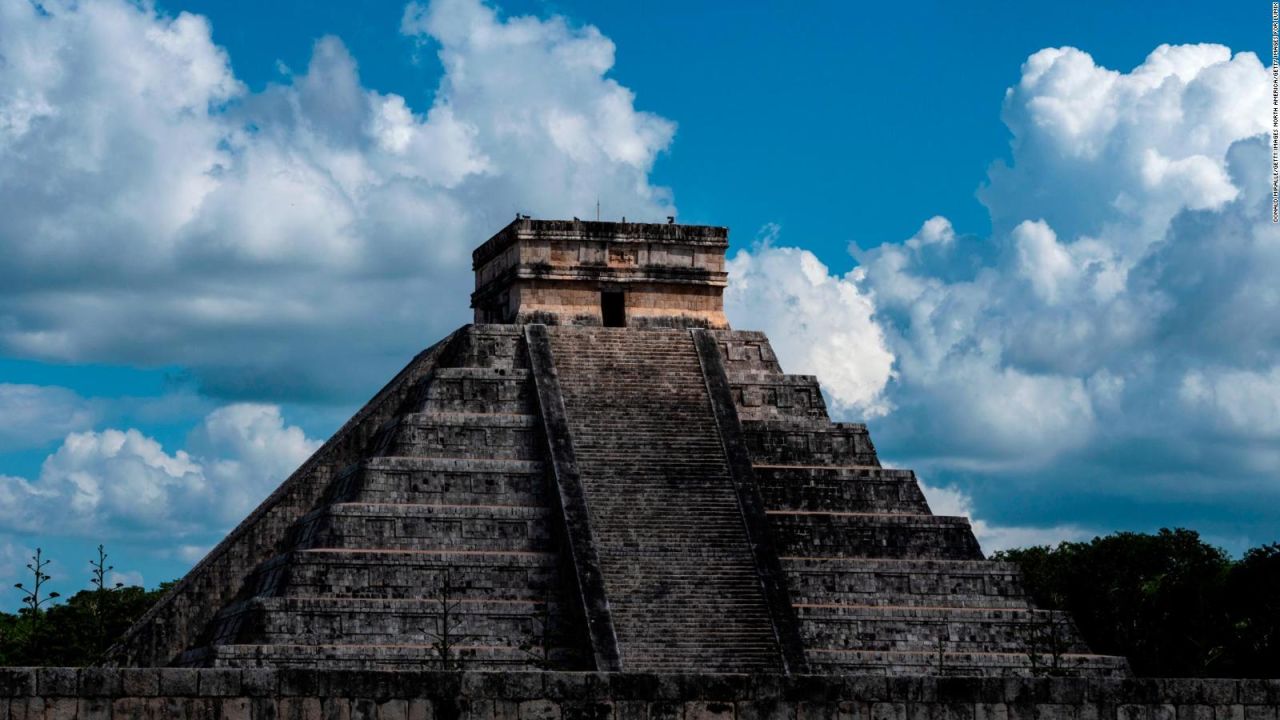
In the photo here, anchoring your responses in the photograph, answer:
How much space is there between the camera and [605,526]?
3397cm

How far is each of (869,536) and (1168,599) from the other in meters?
20.7

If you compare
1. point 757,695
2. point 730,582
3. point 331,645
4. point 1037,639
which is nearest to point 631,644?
point 730,582

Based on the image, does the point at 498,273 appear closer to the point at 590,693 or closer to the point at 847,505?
the point at 847,505

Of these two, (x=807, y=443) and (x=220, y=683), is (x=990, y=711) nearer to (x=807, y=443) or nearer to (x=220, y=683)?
(x=220, y=683)

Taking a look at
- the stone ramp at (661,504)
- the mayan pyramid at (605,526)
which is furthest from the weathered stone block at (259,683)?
the stone ramp at (661,504)

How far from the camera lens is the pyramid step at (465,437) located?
116 feet

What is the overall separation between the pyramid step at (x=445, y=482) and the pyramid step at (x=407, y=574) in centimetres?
135

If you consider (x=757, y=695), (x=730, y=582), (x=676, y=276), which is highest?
(x=676, y=276)

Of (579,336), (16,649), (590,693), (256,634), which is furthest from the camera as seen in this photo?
(16,649)

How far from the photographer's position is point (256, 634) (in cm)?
3159

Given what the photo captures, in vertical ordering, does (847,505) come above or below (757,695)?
above

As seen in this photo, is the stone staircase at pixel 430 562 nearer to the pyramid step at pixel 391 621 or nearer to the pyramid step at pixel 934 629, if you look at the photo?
the pyramid step at pixel 391 621

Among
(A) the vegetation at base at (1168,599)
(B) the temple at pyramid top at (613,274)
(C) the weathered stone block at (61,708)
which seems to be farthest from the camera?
(A) the vegetation at base at (1168,599)

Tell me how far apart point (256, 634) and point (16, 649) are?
30.5 m
